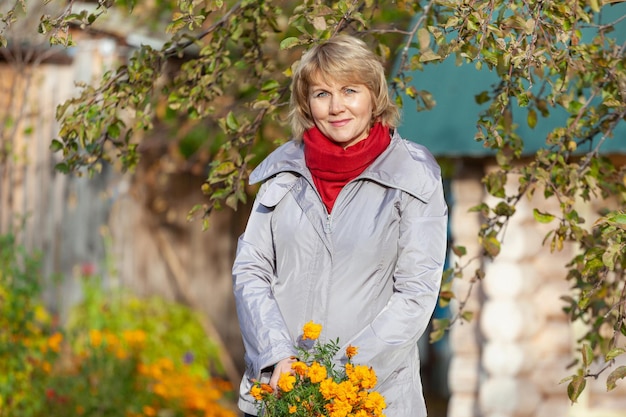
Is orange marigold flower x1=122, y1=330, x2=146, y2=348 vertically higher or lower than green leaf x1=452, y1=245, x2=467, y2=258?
lower

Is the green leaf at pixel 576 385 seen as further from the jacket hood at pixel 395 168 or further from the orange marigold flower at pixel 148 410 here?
the orange marigold flower at pixel 148 410

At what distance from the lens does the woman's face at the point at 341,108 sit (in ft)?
10.00

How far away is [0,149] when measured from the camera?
6.04 metres

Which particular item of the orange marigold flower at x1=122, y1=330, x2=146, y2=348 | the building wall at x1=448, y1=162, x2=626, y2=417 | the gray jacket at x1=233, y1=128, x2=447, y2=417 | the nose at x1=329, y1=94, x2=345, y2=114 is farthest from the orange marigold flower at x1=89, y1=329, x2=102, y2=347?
the nose at x1=329, y1=94, x2=345, y2=114

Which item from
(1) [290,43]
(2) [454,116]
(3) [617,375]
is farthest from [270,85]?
(2) [454,116]

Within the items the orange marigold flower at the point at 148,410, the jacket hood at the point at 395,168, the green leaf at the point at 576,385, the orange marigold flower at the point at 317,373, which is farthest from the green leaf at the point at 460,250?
the orange marigold flower at the point at 148,410

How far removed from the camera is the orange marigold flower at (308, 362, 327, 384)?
273cm

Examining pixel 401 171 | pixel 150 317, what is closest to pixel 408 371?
pixel 401 171

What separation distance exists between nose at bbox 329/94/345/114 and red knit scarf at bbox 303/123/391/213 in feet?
0.33

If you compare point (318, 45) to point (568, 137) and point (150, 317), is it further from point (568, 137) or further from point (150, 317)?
point (150, 317)

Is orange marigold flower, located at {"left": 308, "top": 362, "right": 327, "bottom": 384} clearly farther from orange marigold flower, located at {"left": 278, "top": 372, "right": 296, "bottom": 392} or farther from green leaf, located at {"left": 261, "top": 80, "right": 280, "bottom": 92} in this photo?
green leaf, located at {"left": 261, "top": 80, "right": 280, "bottom": 92}

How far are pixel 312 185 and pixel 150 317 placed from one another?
452 centimetres

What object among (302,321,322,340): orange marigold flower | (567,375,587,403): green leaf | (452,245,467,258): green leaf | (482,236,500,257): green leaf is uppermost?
(302,321,322,340): orange marigold flower

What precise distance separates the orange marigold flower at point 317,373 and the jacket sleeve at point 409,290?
14 cm
